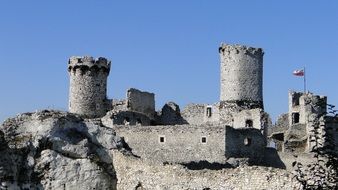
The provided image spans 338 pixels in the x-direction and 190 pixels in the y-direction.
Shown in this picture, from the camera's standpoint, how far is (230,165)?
41812mm

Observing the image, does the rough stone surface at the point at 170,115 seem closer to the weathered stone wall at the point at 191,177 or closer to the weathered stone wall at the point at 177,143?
the weathered stone wall at the point at 177,143

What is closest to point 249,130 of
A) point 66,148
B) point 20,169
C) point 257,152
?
point 257,152

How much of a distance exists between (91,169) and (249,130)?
37.0ft

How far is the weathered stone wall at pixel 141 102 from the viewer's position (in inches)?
2069

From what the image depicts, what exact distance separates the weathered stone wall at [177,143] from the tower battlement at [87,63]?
8639 mm

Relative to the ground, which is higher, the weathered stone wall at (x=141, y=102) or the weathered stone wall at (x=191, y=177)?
the weathered stone wall at (x=141, y=102)

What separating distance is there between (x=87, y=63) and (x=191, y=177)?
76.7 feet

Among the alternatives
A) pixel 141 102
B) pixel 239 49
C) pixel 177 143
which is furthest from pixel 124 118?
pixel 239 49

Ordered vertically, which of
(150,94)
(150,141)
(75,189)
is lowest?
(75,189)

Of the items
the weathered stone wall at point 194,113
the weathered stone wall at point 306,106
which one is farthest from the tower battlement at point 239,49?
Answer: the weathered stone wall at point 306,106

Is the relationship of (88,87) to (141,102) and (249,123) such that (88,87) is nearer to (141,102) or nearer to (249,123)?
(141,102)

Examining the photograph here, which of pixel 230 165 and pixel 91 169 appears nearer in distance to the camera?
pixel 91 169

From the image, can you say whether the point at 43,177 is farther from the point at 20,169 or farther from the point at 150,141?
the point at 150,141

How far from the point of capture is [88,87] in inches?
2072
